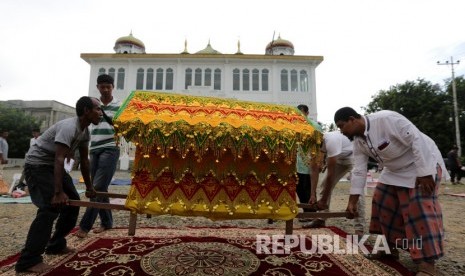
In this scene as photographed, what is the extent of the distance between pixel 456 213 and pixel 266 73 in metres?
21.6

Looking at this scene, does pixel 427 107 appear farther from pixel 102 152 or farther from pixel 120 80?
pixel 102 152

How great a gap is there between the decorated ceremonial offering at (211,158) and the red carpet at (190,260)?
66cm

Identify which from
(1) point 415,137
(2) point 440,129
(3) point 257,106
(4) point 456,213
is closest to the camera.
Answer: (1) point 415,137

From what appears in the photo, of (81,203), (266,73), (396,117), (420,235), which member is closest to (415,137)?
(396,117)

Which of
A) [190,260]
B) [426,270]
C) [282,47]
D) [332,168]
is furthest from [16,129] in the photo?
[426,270]

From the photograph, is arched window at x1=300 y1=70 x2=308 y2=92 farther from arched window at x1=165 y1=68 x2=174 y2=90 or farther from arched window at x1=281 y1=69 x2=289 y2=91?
arched window at x1=165 y1=68 x2=174 y2=90

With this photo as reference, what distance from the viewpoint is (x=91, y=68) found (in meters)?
26.7

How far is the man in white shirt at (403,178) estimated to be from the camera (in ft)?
8.91

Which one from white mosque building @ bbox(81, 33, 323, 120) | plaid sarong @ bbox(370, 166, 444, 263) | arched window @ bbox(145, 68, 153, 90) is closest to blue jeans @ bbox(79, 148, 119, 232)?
plaid sarong @ bbox(370, 166, 444, 263)

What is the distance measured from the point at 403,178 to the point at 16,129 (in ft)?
113

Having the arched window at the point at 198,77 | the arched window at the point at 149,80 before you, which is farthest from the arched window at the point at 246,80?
the arched window at the point at 149,80

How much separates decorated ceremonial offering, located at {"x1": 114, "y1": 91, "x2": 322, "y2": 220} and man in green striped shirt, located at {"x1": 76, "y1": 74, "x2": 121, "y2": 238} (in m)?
1.37

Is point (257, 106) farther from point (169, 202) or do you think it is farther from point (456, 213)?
point (456, 213)

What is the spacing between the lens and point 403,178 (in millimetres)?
2945
